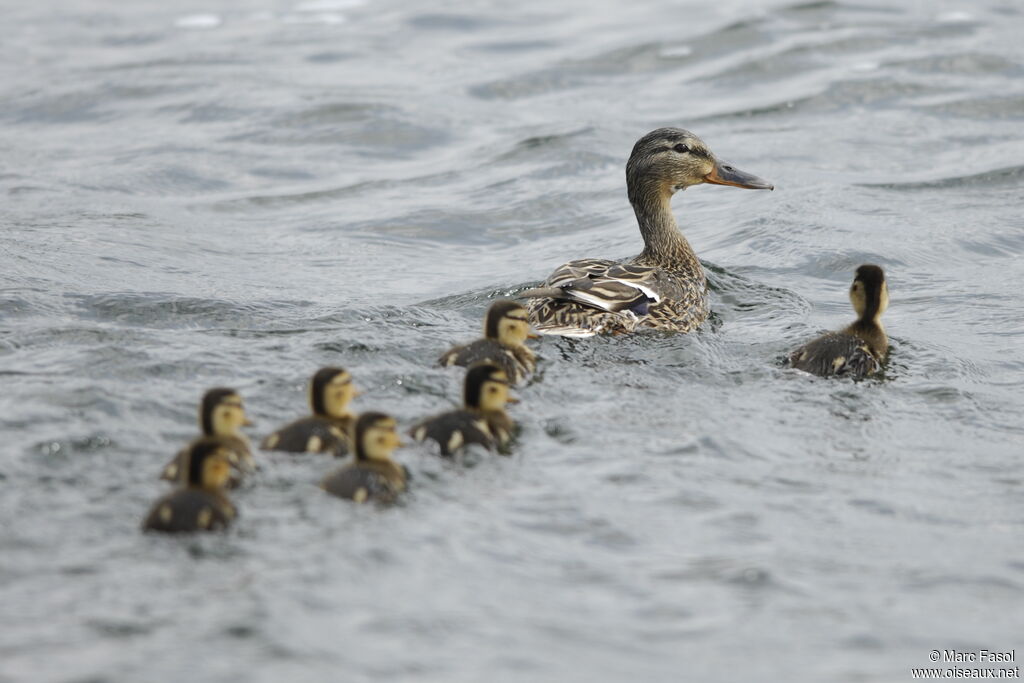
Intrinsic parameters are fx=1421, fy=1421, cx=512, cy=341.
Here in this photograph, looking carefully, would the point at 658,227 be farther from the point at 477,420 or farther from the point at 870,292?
the point at 477,420

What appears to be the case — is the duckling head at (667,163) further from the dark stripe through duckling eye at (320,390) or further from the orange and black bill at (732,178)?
the dark stripe through duckling eye at (320,390)

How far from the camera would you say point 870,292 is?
279 inches

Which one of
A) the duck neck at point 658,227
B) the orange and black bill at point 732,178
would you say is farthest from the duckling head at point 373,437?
the orange and black bill at point 732,178

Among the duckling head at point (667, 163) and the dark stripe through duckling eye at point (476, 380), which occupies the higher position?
the duckling head at point (667, 163)

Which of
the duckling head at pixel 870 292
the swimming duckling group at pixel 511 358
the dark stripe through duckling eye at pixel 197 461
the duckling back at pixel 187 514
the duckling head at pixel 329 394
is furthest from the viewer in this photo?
the duckling head at pixel 870 292

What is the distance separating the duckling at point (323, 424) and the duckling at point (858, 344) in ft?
7.74

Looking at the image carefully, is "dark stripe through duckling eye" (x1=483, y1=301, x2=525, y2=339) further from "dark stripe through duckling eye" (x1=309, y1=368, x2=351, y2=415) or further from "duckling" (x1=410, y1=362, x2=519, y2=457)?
"dark stripe through duckling eye" (x1=309, y1=368, x2=351, y2=415)

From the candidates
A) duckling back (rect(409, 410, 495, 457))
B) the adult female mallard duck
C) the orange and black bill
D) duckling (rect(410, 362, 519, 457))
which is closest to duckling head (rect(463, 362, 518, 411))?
duckling (rect(410, 362, 519, 457))

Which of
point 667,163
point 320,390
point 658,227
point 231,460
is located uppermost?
point 667,163

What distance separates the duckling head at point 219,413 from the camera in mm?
5371

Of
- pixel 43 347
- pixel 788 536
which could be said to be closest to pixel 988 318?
pixel 788 536

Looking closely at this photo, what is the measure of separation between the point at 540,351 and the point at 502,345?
528 mm

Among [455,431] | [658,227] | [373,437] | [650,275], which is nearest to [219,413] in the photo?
[373,437]

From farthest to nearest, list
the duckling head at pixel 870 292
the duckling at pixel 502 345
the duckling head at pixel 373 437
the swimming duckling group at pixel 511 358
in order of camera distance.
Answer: the duckling head at pixel 870 292
the duckling at pixel 502 345
the duckling head at pixel 373 437
the swimming duckling group at pixel 511 358
